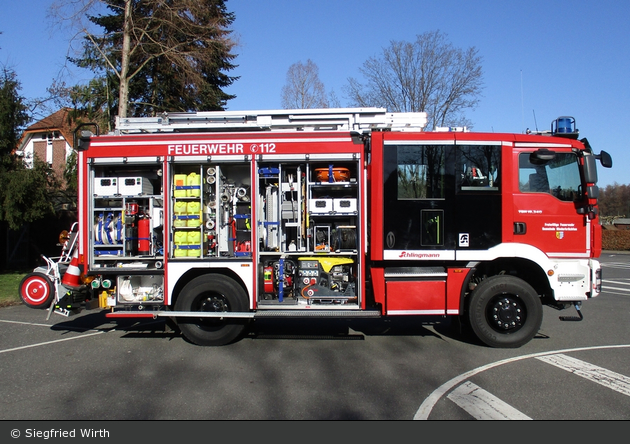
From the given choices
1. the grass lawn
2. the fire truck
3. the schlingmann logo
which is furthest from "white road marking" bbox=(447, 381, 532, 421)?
the grass lawn

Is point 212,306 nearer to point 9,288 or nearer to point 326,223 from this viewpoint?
point 326,223

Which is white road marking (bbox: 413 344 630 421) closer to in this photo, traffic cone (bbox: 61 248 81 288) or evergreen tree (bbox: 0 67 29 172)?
traffic cone (bbox: 61 248 81 288)

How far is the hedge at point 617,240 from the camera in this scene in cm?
3406

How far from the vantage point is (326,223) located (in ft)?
23.2

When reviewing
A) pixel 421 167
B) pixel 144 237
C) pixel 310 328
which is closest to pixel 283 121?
pixel 421 167

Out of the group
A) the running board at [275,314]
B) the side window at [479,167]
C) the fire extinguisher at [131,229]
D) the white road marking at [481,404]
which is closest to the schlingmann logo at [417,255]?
the running board at [275,314]

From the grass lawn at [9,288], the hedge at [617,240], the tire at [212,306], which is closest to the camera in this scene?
the tire at [212,306]

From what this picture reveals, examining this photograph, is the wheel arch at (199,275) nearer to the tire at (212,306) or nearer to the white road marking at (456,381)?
the tire at (212,306)

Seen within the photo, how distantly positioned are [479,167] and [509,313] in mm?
2238

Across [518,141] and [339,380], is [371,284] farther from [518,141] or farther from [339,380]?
[518,141]

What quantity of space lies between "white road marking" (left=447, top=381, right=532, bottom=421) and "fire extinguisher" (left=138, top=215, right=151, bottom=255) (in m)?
4.94

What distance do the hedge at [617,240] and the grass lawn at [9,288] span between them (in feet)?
126

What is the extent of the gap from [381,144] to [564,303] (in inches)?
148

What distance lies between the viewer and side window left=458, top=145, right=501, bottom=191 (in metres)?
6.68
